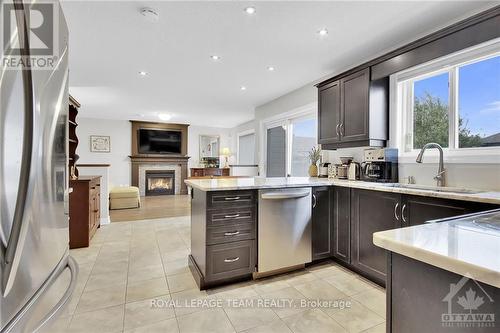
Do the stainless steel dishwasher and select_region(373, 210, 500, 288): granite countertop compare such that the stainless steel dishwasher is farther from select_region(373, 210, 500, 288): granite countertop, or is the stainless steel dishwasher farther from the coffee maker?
select_region(373, 210, 500, 288): granite countertop

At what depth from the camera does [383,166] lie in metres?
2.71

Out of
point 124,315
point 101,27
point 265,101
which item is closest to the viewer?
point 124,315

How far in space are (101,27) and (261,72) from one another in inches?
81.8

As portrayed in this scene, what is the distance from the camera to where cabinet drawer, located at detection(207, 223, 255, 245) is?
84.5 inches

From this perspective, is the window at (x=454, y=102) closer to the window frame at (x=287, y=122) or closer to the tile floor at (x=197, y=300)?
the window frame at (x=287, y=122)

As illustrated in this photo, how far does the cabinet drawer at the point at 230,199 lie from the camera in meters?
2.14

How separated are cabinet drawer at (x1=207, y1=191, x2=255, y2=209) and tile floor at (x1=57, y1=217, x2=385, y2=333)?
0.76 m

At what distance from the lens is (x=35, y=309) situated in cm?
74

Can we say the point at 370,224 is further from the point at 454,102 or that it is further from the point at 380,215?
the point at 454,102

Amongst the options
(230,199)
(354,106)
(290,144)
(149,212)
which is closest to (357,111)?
(354,106)

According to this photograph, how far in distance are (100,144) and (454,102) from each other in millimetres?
8730

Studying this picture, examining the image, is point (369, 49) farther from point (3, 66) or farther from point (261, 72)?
point (3, 66)

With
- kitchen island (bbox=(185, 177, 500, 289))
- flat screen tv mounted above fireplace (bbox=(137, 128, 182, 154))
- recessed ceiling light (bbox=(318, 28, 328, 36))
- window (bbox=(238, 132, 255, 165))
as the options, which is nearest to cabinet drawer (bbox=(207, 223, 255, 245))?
kitchen island (bbox=(185, 177, 500, 289))

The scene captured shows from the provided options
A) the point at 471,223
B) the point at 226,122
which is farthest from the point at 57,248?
the point at 226,122
